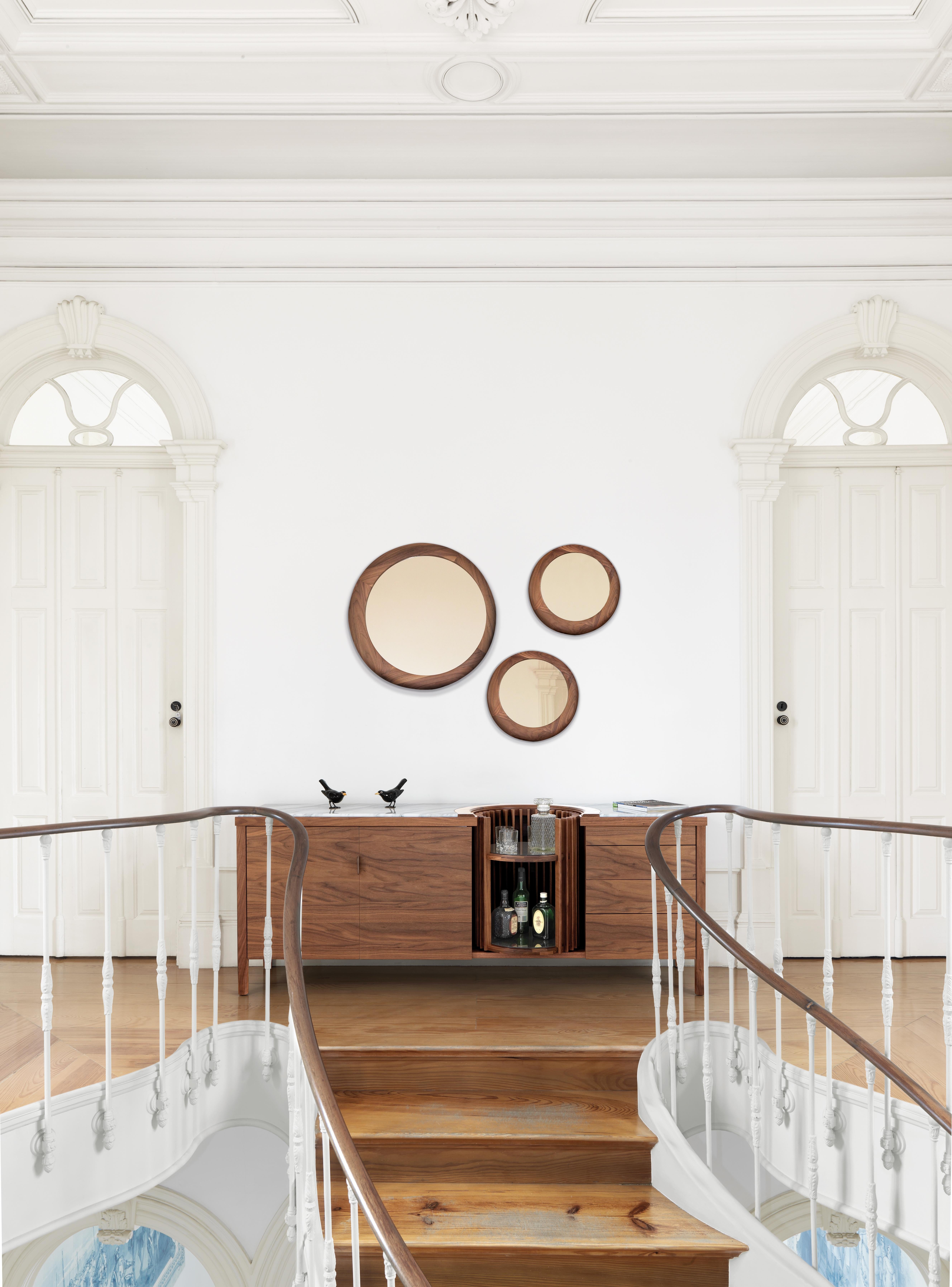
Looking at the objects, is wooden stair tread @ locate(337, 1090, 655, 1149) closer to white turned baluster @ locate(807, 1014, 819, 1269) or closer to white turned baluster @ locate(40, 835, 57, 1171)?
white turned baluster @ locate(807, 1014, 819, 1269)

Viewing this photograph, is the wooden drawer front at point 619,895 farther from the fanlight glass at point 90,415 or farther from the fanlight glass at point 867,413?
the fanlight glass at point 90,415

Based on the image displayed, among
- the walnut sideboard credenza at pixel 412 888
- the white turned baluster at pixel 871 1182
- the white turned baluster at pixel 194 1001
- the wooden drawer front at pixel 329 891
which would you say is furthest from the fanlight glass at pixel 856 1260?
the white turned baluster at pixel 194 1001

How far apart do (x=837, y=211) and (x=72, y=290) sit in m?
4.13

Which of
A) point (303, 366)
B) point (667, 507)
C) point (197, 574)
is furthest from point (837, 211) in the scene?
point (197, 574)

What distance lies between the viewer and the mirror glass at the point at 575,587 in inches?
179

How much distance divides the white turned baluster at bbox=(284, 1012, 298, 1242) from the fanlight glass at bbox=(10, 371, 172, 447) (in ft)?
11.3

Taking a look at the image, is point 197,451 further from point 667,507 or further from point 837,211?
point 837,211

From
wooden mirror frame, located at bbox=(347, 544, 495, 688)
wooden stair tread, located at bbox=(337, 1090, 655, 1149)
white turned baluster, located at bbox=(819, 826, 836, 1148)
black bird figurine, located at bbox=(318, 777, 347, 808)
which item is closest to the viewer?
white turned baluster, located at bbox=(819, 826, 836, 1148)

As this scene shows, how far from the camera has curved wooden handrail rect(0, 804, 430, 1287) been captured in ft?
5.75

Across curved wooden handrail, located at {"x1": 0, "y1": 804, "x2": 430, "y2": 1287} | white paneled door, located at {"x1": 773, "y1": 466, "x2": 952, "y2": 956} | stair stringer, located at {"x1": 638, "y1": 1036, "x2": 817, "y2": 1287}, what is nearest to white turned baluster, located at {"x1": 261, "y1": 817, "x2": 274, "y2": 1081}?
curved wooden handrail, located at {"x1": 0, "y1": 804, "x2": 430, "y2": 1287}

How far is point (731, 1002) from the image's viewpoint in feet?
10.0

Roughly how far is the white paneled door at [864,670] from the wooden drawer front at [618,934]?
1.17 meters

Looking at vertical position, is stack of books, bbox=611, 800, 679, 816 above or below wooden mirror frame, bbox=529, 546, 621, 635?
below

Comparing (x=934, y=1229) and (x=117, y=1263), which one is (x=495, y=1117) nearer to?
(x=934, y=1229)
